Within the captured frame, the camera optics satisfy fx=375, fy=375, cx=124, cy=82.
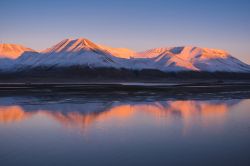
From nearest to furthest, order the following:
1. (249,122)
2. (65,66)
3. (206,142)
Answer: (206,142)
(249,122)
(65,66)

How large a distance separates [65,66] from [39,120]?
537 feet

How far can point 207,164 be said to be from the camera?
10.8 meters

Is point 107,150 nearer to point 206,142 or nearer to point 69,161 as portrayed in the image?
point 69,161

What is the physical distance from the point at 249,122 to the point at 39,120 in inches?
425

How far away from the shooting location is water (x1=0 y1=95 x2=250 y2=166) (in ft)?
37.5

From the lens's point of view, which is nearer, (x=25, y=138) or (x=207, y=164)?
(x=207, y=164)

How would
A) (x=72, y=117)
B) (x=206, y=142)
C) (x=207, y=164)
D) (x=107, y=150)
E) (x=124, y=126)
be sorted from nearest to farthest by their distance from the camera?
1. (x=207, y=164)
2. (x=107, y=150)
3. (x=206, y=142)
4. (x=124, y=126)
5. (x=72, y=117)

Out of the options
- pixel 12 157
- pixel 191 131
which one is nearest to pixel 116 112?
pixel 191 131

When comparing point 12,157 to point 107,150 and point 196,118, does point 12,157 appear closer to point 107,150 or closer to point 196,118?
point 107,150

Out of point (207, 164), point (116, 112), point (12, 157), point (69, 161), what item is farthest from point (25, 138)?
point (116, 112)

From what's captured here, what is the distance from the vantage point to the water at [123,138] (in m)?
11.4

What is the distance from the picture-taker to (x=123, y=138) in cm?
1455

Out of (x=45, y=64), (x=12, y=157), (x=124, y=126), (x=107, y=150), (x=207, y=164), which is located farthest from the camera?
(x=45, y=64)

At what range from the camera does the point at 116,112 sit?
23.2 meters
